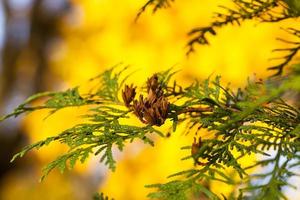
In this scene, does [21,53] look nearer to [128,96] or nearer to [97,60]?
[97,60]

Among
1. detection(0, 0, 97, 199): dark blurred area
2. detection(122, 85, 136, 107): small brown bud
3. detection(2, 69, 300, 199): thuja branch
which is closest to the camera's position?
detection(2, 69, 300, 199): thuja branch

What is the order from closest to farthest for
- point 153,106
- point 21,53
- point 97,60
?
point 153,106, point 97,60, point 21,53

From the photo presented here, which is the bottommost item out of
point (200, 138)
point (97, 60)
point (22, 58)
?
point (200, 138)

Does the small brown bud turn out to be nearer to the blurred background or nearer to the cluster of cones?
the cluster of cones

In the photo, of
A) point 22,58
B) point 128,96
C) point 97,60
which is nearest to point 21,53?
point 22,58

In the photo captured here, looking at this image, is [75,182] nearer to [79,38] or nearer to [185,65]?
[79,38]

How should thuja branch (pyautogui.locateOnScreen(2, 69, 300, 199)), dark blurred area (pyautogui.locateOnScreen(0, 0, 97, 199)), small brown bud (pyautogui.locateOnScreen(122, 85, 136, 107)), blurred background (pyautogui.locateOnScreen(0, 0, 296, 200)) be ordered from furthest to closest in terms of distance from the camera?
dark blurred area (pyautogui.locateOnScreen(0, 0, 97, 199))
blurred background (pyautogui.locateOnScreen(0, 0, 296, 200))
small brown bud (pyautogui.locateOnScreen(122, 85, 136, 107))
thuja branch (pyautogui.locateOnScreen(2, 69, 300, 199))

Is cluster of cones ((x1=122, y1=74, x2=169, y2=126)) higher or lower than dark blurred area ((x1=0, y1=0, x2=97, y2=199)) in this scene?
lower

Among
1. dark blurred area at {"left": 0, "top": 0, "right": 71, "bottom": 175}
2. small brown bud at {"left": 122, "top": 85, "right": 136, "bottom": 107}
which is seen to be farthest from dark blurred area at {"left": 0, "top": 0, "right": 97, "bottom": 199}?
small brown bud at {"left": 122, "top": 85, "right": 136, "bottom": 107}
